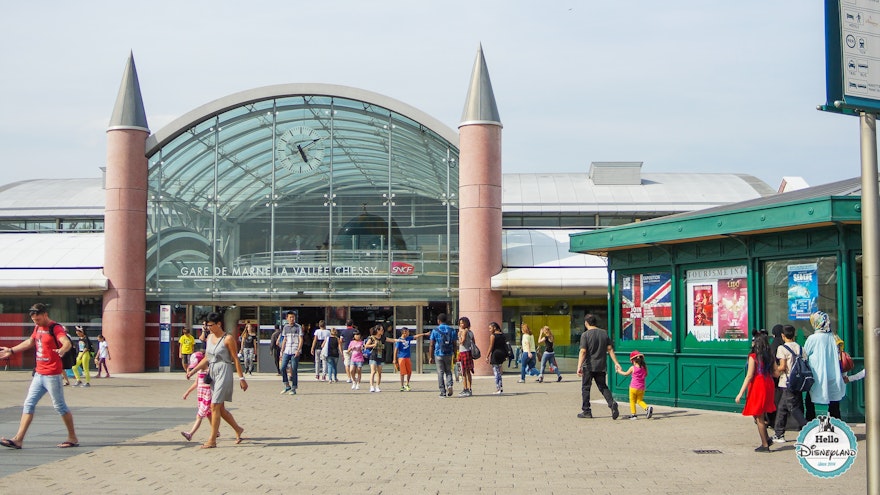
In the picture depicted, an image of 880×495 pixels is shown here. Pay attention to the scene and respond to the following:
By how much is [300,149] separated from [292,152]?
0.26m

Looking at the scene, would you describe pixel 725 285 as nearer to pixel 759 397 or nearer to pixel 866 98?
pixel 759 397

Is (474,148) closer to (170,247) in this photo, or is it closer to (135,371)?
(170,247)

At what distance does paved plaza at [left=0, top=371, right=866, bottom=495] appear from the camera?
9562 mm

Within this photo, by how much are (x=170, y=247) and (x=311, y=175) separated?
194 inches

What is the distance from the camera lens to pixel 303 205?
103 feet

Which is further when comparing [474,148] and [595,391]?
[474,148]

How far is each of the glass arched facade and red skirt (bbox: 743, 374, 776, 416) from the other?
18892mm

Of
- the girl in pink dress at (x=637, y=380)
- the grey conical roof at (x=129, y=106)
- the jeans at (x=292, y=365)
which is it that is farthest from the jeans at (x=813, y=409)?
the grey conical roof at (x=129, y=106)

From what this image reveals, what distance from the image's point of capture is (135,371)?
101 ft

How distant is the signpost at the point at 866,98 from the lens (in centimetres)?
609

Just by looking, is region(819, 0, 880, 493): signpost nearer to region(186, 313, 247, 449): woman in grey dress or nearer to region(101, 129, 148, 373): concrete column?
region(186, 313, 247, 449): woman in grey dress

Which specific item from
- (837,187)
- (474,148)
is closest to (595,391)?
(837,187)

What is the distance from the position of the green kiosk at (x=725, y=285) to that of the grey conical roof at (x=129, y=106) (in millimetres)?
17068

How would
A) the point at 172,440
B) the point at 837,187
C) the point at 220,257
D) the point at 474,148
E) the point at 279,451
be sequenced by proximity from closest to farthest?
the point at 279,451 < the point at 172,440 < the point at 837,187 < the point at 474,148 < the point at 220,257
